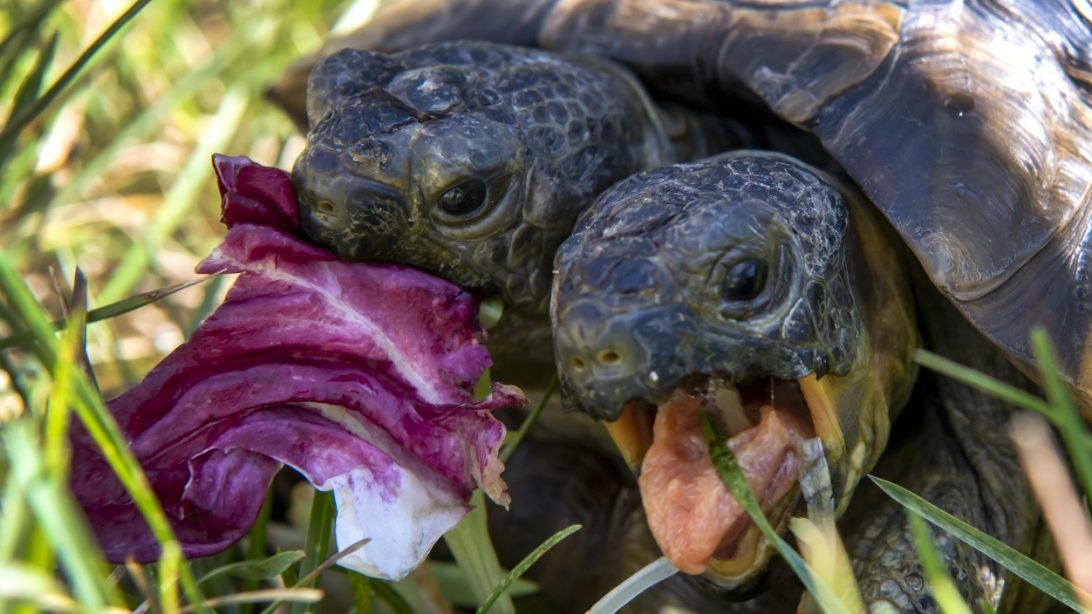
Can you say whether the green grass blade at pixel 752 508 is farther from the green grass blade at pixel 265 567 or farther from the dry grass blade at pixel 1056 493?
the green grass blade at pixel 265 567

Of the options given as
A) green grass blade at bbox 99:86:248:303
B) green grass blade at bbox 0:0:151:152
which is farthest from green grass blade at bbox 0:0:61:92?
green grass blade at bbox 99:86:248:303

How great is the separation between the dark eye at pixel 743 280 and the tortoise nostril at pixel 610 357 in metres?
0.16

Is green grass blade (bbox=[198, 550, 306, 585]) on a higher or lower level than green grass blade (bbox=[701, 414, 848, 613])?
higher

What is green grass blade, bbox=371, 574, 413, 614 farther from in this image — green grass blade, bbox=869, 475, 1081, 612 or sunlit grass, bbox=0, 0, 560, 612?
green grass blade, bbox=869, 475, 1081, 612

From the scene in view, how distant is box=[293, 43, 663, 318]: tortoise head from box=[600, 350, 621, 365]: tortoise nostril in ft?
1.42

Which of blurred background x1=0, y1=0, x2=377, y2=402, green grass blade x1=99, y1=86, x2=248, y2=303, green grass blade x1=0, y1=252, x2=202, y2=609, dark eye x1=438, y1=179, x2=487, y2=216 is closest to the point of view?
green grass blade x1=0, y1=252, x2=202, y2=609

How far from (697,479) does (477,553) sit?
1.34ft

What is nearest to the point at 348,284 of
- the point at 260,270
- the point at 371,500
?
the point at 260,270

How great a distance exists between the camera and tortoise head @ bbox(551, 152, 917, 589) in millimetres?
1519

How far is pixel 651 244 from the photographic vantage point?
1.57 metres

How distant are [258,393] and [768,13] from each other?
986 mm

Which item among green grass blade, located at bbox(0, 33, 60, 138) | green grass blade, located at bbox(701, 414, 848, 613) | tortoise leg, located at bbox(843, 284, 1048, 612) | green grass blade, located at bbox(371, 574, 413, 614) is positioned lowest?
tortoise leg, located at bbox(843, 284, 1048, 612)

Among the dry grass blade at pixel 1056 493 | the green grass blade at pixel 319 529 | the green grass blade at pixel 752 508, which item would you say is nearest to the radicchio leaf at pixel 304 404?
the green grass blade at pixel 319 529

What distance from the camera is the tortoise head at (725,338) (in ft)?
4.98
